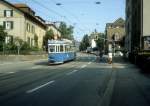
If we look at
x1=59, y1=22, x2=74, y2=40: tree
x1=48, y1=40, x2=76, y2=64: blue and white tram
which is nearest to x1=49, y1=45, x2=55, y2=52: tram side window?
x1=48, y1=40, x2=76, y2=64: blue and white tram

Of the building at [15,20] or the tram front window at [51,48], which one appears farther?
the building at [15,20]

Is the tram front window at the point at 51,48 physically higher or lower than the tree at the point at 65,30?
lower

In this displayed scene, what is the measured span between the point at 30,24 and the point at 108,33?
285 feet

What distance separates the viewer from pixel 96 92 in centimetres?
1698

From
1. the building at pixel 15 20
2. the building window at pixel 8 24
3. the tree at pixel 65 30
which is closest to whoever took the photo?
the building at pixel 15 20

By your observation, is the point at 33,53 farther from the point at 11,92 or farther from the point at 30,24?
the point at 11,92

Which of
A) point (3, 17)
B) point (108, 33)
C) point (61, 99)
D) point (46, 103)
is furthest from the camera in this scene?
point (108, 33)

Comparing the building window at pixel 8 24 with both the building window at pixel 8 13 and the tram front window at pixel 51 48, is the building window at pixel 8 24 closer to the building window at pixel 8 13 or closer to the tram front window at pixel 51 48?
the building window at pixel 8 13

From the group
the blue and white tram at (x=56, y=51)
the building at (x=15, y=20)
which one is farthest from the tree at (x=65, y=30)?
the blue and white tram at (x=56, y=51)

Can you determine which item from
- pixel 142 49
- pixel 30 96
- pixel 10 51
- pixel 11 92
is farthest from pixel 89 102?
pixel 10 51

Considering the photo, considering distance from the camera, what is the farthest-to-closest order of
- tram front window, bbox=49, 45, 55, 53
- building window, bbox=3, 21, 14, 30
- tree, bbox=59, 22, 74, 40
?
1. tree, bbox=59, 22, 74, 40
2. building window, bbox=3, 21, 14, 30
3. tram front window, bbox=49, 45, 55, 53

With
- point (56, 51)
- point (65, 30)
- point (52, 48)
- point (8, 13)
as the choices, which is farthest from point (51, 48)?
point (65, 30)

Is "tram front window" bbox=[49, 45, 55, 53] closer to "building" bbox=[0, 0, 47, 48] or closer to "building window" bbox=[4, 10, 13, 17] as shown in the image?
"building" bbox=[0, 0, 47, 48]

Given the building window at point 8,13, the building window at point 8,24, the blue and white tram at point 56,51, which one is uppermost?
the building window at point 8,13
